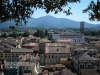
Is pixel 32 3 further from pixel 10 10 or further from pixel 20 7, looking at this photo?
pixel 10 10

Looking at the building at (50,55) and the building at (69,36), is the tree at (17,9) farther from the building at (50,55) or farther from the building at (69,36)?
the building at (69,36)

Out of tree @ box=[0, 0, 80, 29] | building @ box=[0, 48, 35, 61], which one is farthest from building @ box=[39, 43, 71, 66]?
tree @ box=[0, 0, 80, 29]

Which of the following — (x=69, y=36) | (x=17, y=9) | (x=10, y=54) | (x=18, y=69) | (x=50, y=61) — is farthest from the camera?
(x=69, y=36)

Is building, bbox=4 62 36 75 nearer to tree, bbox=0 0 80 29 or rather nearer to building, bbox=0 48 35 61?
building, bbox=0 48 35 61

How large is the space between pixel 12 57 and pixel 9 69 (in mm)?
12974

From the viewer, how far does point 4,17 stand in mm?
3914

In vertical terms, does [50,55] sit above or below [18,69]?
below

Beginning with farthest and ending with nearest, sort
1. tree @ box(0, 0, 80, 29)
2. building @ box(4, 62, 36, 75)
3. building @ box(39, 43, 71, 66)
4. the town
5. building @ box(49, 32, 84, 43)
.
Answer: building @ box(49, 32, 84, 43), building @ box(39, 43, 71, 66), the town, building @ box(4, 62, 36, 75), tree @ box(0, 0, 80, 29)

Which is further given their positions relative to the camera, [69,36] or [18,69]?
[69,36]

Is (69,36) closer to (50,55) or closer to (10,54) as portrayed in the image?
(50,55)

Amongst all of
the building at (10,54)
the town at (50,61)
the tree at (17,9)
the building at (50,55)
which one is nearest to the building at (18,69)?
the town at (50,61)

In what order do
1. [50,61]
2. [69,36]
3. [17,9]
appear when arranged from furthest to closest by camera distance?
[69,36]
[50,61]
[17,9]

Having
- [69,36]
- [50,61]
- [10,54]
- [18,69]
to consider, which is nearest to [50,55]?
[50,61]

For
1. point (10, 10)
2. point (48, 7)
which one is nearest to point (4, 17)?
point (10, 10)
